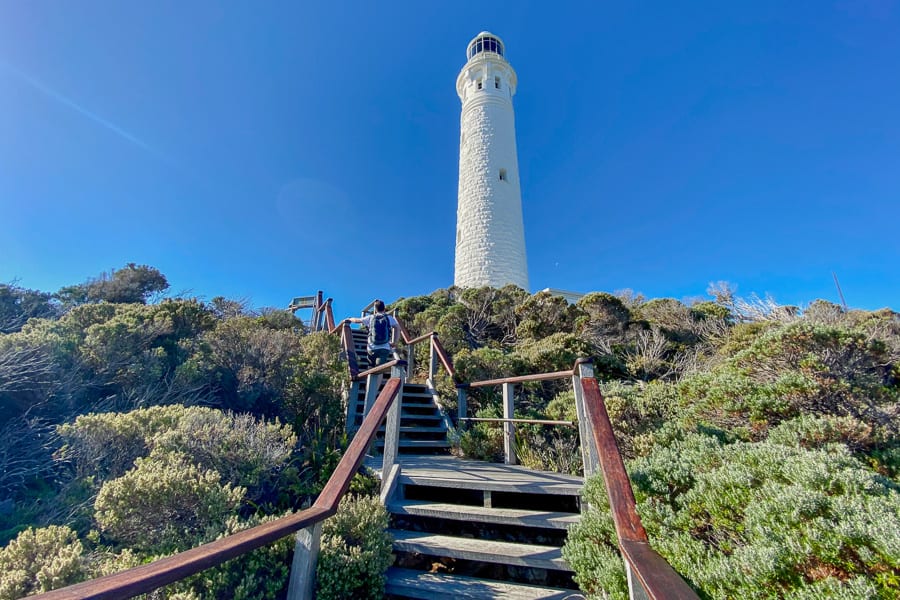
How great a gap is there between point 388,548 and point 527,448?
2.41 metres

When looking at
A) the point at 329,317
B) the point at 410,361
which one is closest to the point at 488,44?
the point at 329,317

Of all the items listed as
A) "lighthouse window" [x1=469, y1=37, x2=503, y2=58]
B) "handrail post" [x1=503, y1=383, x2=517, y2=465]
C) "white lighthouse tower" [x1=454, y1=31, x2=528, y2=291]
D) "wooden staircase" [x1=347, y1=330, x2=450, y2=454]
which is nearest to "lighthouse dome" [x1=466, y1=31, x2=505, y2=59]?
"lighthouse window" [x1=469, y1=37, x2=503, y2=58]

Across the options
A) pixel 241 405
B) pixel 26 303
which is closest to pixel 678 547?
pixel 241 405

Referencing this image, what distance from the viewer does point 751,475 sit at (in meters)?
1.98

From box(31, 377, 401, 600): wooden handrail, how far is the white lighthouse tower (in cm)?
1383

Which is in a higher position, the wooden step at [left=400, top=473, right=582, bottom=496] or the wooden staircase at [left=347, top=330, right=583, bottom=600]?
the wooden step at [left=400, top=473, right=582, bottom=496]

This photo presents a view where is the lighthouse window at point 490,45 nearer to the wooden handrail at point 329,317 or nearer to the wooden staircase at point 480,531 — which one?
the wooden handrail at point 329,317

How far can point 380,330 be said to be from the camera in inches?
246

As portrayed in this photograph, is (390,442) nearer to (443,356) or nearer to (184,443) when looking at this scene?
(184,443)

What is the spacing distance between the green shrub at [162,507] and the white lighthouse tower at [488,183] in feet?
44.8

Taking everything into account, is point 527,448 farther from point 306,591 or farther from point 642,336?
point 642,336

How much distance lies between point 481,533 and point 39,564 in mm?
2821

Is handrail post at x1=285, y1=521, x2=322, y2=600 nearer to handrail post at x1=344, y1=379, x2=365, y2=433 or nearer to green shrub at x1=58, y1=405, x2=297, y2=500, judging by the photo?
green shrub at x1=58, y1=405, x2=297, y2=500

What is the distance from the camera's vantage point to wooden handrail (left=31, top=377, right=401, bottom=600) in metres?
1.14
